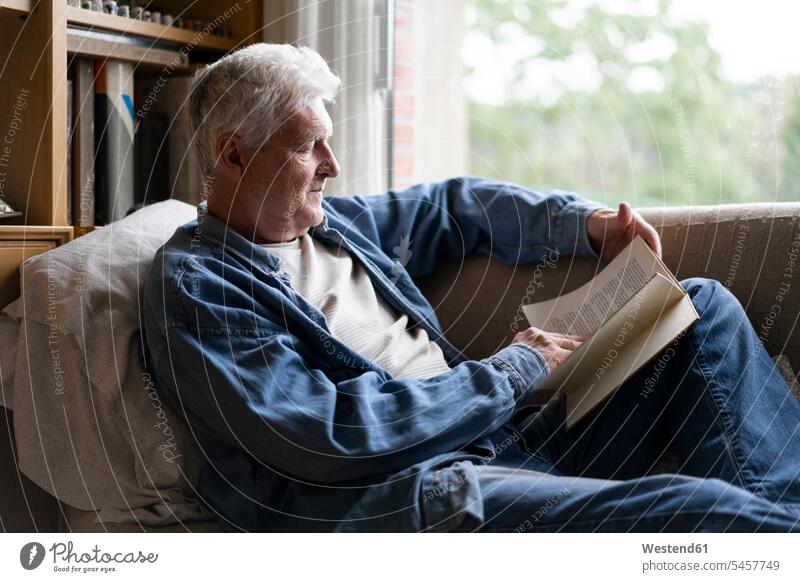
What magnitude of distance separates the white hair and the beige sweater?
178mm

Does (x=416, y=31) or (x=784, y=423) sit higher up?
(x=416, y=31)

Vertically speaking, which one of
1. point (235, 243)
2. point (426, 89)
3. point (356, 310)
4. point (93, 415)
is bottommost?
point (93, 415)

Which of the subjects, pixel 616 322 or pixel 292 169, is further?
pixel 292 169

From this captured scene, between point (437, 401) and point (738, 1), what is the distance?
167cm

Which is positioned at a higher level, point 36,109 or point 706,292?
point 36,109

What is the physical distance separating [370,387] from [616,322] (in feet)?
1.08

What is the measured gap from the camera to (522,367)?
3.79 feet

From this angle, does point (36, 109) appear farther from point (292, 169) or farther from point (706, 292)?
point (706, 292)

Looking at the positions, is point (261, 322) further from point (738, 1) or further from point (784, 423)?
point (738, 1)

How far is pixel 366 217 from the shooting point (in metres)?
1.48

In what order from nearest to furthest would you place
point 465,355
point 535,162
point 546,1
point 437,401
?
point 437,401 < point 465,355 < point 546,1 < point 535,162

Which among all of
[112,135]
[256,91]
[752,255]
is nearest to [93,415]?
[256,91]

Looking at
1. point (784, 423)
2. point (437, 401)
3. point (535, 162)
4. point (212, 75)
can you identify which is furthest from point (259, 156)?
point (535, 162)
